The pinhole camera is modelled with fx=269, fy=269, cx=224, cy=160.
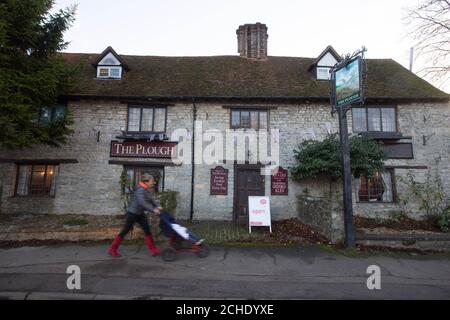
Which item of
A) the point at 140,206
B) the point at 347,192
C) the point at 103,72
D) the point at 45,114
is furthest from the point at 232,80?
the point at 140,206

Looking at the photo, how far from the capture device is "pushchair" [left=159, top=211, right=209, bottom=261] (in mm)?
6348

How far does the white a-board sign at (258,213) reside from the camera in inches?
372

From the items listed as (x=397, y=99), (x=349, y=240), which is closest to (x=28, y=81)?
(x=349, y=240)

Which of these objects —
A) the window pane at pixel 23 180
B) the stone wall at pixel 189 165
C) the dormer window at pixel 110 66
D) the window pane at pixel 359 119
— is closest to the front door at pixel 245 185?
the stone wall at pixel 189 165

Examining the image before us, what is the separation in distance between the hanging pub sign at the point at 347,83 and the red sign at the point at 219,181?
216 inches

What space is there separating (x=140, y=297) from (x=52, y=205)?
9.15 meters

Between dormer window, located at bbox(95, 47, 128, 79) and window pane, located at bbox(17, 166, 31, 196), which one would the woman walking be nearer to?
window pane, located at bbox(17, 166, 31, 196)

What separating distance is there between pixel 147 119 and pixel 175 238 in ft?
23.9

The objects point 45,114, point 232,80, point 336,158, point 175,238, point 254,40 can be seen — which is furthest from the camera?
point 254,40

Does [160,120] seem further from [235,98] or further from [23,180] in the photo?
[23,180]

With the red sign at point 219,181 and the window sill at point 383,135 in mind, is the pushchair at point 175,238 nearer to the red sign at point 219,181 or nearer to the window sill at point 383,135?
the red sign at point 219,181

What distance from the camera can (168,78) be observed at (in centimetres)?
1381

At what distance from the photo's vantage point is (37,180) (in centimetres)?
1192

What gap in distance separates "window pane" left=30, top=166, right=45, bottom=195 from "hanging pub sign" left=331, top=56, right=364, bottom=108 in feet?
40.4
